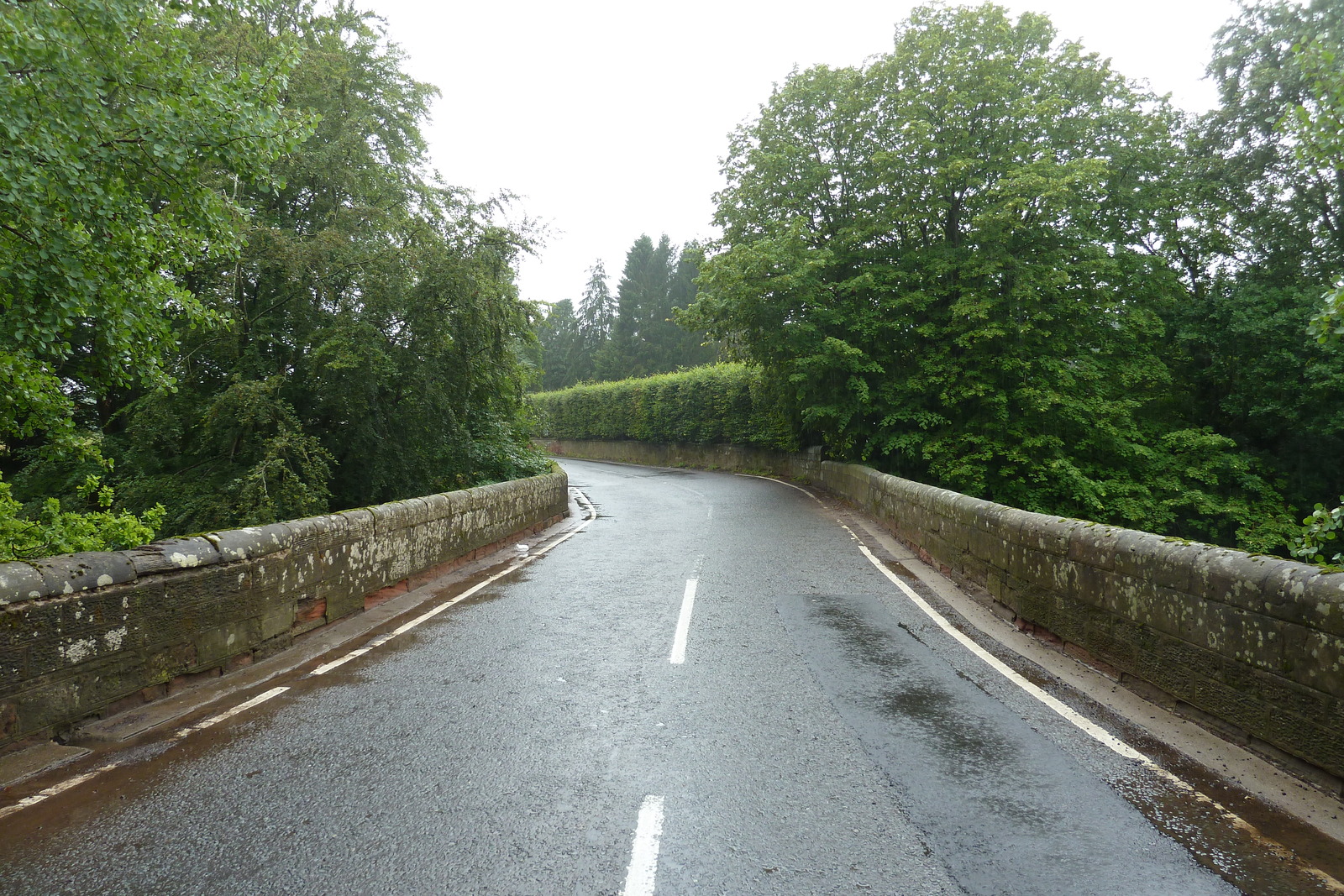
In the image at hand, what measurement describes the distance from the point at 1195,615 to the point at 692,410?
33.5 metres

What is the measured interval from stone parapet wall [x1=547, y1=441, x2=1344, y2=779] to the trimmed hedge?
20.1 metres

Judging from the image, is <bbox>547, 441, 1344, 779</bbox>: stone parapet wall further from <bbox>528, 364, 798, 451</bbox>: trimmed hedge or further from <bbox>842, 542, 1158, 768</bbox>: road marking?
<bbox>528, 364, 798, 451</bbox>: trimmed hedge

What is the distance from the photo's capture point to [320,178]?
42.1 ft

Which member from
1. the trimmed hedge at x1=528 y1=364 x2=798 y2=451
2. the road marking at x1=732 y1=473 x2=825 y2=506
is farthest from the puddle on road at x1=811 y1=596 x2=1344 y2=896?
the trimmed hedge at x1=528 y1=364 x2=798 y2=451

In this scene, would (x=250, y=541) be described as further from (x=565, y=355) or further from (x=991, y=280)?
(x=565, y=355)

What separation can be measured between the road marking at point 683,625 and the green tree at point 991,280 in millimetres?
12830

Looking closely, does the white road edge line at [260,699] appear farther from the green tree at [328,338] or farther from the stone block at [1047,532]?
the stone block at [1047,532]

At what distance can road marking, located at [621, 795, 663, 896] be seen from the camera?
9.48 feet

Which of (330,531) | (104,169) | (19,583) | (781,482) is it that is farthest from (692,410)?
(19,583)

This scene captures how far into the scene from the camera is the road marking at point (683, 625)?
20.0ft

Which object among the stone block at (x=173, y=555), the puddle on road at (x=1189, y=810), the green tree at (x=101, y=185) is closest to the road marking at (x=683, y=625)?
the puddle on road at (x=1189, y=810)

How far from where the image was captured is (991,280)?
19.7 meters

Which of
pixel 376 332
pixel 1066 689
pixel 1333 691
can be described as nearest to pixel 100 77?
pixel 376 332

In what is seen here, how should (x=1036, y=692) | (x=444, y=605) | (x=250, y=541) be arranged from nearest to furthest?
(x=1036, y=692) → (x=250, y=541) → (x=444, y=605)
